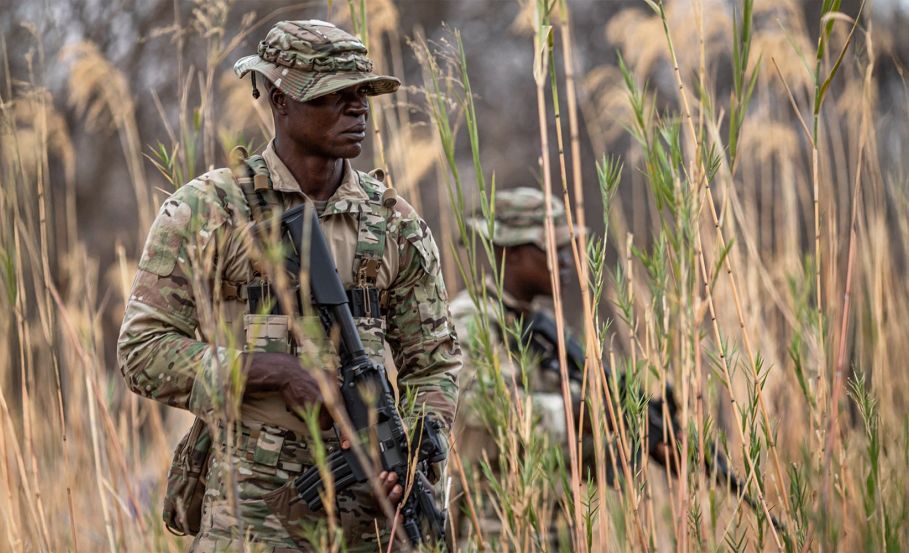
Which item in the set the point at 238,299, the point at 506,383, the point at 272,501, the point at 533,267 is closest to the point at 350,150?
the point at 238,299

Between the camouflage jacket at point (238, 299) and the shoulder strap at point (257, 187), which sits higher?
the shoulder strap at point (257, 187)

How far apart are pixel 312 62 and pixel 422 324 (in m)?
0.48

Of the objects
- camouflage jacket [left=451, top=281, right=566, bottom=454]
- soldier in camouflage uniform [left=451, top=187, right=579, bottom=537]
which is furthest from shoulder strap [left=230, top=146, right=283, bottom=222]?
soldier in camouflage uniform [left=451, top=187, right=579, bottom=537]

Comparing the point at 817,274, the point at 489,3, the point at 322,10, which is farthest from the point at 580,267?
the point at 489,3

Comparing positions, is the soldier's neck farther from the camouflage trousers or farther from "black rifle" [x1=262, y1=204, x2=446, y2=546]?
the camouflage trousers

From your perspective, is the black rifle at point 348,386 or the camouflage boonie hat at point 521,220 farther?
the camouflage boonie hat at point 521,220

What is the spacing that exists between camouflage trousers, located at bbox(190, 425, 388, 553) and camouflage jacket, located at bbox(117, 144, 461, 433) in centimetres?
5

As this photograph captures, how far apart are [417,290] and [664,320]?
433mm

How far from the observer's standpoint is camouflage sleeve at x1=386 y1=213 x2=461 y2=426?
1.87m

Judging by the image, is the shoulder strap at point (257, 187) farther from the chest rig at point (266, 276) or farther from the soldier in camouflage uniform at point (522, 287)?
the soldier in camouflage uniform at point (522, 287)

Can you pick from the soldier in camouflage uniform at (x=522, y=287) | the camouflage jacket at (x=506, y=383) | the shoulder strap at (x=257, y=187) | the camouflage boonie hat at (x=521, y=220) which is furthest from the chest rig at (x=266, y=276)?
the camouflage boonie hat at (x=521, y=220)

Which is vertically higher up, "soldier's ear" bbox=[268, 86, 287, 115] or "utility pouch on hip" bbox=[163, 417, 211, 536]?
"soldier's ear" bbox=[268, 86, 287, 115]

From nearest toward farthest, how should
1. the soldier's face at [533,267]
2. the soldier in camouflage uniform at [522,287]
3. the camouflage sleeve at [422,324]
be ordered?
the camouflage sleeve at [422,324], the soldier in camouflage uniform at [522,287], the soldier's face at [533,267]

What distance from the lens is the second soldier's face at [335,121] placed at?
1.73 metres
